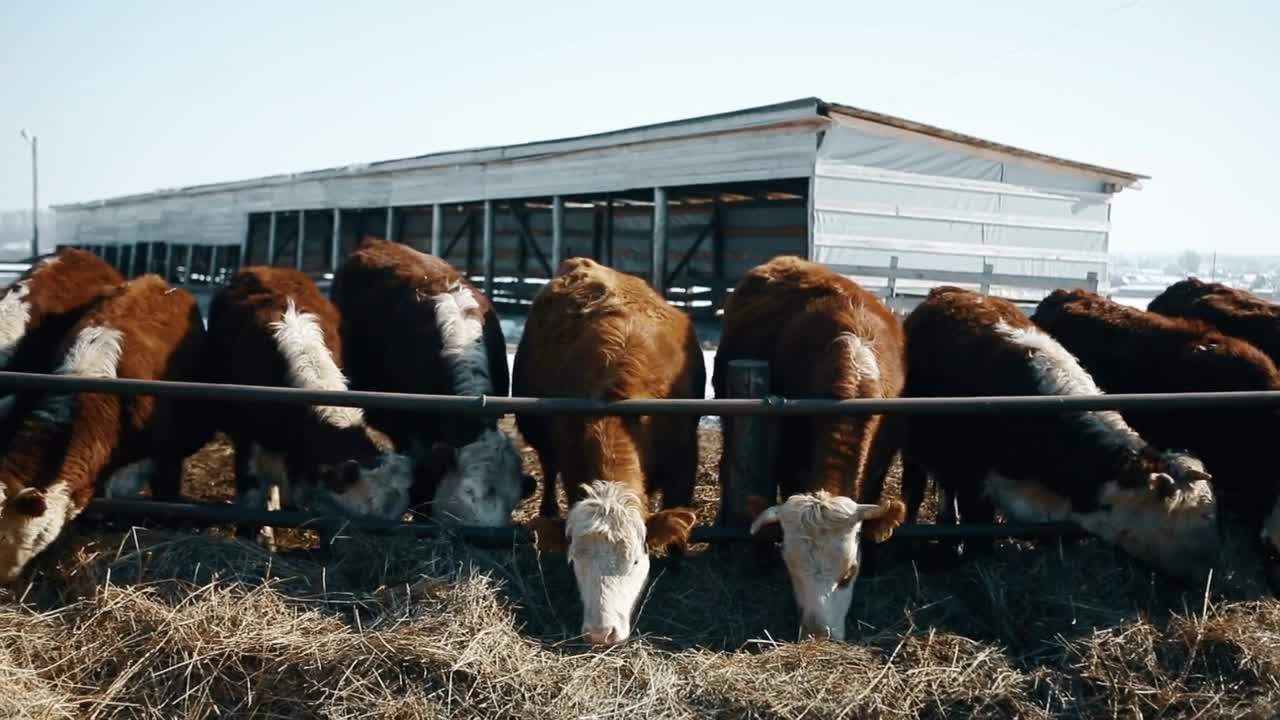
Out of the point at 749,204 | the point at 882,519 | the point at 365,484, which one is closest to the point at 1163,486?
the point at 882,519

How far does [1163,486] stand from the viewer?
5195 mm

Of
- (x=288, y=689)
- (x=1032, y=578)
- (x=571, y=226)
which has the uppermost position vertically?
(x=571, y=226)

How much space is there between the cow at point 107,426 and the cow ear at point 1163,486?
5.33 meters

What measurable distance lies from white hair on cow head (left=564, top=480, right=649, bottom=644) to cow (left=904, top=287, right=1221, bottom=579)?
2.25 meters

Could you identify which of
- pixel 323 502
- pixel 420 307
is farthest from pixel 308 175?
pixel 323 502

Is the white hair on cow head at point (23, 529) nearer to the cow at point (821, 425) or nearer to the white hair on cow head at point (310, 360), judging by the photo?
the white hair on cow head at point (310, 360)

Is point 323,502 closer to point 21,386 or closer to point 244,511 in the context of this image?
point 244,511

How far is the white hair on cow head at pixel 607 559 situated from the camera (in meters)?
4.59

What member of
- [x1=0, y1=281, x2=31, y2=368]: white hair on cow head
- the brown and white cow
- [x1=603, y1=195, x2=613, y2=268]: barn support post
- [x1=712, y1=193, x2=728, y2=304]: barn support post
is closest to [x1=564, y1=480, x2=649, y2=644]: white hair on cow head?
the brown and white cow

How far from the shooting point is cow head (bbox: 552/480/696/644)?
4.60 m

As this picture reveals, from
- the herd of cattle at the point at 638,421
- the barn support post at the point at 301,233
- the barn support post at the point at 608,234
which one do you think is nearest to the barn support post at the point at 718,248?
the barn support post at the point at 608,234

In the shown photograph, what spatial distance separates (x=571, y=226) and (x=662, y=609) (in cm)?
1643

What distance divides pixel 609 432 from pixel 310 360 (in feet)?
6.97

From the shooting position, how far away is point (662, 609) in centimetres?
500
